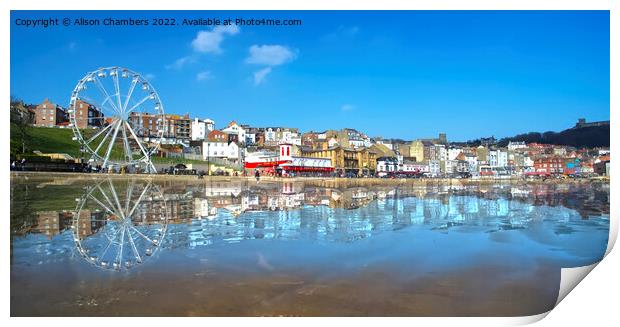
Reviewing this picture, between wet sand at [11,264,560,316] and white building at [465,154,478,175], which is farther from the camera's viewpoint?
white building at [465,154,478,175]

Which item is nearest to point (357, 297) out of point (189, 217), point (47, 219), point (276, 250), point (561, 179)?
point (276, 250)

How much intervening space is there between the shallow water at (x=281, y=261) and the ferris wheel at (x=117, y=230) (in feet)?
0.06

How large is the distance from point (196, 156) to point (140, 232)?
21.6 metres

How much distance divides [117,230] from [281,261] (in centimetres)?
279

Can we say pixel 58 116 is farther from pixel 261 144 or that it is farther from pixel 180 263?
pixel 180 263

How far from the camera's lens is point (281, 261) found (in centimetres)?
500

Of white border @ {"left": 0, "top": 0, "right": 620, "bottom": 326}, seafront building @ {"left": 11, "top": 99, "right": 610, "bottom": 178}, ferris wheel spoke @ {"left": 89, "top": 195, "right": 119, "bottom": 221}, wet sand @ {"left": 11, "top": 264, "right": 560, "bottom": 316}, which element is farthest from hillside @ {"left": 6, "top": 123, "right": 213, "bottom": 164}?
wet sand @ {"left": 11, "top": 264, "right": 560, "bottom": 316}

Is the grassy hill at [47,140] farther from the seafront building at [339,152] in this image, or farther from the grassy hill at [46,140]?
the seafront building at [339,152]

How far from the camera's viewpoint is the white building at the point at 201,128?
1135 inches

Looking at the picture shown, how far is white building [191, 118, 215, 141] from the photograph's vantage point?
28.8m

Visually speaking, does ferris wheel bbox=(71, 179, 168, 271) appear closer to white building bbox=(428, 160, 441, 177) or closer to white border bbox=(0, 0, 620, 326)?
white border bbox=(0, 0, 620, 326)

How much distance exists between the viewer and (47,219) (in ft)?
22.9

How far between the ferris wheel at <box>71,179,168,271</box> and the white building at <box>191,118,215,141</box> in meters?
19.3
